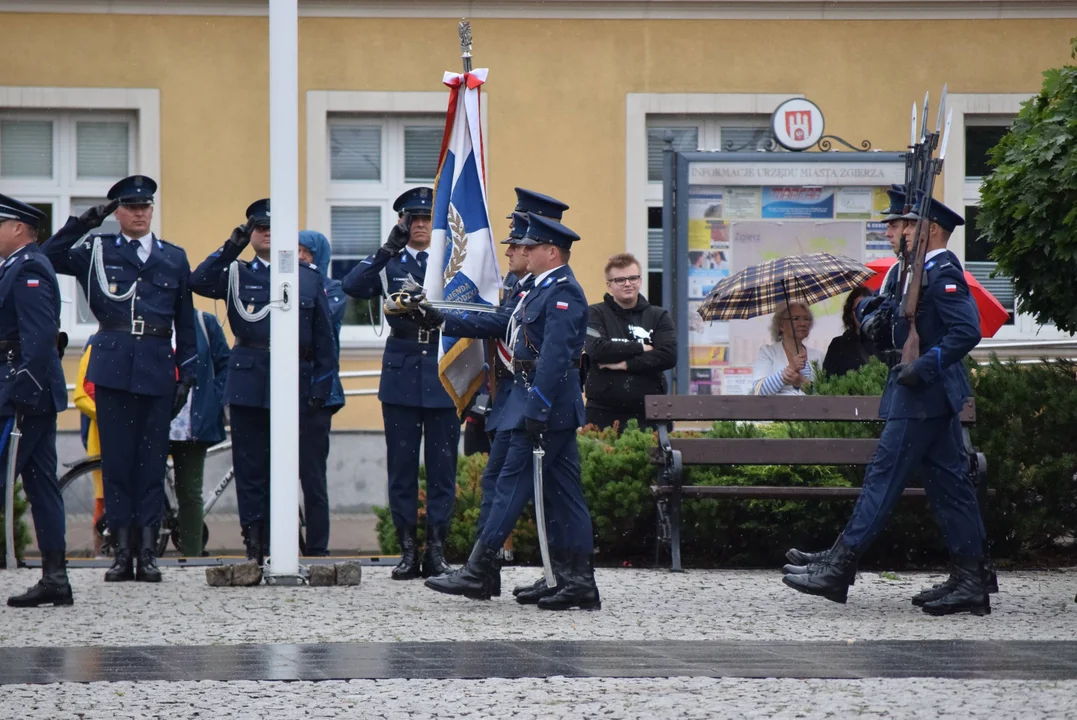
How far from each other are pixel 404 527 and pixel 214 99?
739 centimetres

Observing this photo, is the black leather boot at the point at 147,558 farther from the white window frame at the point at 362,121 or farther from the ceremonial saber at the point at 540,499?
the white window frame at the point at 362,121

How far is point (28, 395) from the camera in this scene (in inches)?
339

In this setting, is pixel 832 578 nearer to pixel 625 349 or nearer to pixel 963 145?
pixel 625 349

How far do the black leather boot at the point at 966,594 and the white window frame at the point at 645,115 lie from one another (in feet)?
26.1

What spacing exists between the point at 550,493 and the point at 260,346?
2.43m

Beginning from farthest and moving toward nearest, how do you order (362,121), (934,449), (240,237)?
(362,121) < (240,237) < (934,449)

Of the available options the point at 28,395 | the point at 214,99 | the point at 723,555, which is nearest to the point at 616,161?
the point at 214,99

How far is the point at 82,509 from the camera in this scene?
501 inches

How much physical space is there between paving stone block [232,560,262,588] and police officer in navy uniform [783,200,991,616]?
285 centimetres

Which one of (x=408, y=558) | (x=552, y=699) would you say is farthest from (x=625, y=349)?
(x=552, y=699)

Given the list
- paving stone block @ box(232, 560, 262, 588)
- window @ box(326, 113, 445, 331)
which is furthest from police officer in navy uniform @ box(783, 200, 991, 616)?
window @ box(326, 113, 445, 331)

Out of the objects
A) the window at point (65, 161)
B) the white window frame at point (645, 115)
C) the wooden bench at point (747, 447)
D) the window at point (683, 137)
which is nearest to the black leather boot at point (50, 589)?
the wooden bench at point (747, 447)

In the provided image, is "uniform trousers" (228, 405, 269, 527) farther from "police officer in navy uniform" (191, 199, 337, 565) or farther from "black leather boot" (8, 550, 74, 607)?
"black leather boot" (8, 550, 74, 607)

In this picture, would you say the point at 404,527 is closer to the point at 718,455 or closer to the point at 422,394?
the point at 422,394
